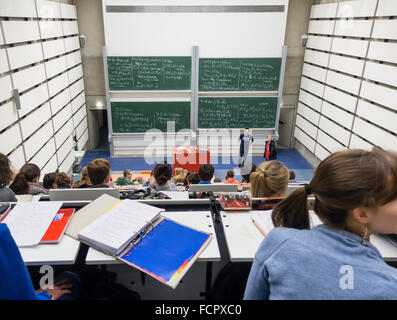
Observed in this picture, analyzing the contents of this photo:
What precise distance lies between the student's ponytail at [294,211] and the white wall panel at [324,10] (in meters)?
6.76

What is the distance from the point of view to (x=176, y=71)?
706cm

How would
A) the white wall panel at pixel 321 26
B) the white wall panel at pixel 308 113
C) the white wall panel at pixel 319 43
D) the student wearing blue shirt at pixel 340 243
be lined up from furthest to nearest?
the white wall panel at pixel 308 113 → the white wall panel at pixel 319 43 → the white wall panel at pixel 321 26 → the student wearing blue shirt at pixel 340 243

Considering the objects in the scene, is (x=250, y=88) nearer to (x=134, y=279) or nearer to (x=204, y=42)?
(x=204, y=42)

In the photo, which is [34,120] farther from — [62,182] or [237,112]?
[237,112]

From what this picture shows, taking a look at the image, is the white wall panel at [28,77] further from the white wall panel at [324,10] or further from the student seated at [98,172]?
the white wall panel at [324,10]

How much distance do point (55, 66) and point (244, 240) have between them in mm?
5477

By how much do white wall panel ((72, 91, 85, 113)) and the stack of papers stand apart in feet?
19.1

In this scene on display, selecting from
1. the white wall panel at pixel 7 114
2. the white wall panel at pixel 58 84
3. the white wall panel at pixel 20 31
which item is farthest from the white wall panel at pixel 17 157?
the white wall panel at pixel 58 84

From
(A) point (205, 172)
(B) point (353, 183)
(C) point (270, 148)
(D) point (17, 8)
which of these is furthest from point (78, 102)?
(B) point (353, 183)

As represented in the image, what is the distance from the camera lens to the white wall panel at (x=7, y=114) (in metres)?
3.54

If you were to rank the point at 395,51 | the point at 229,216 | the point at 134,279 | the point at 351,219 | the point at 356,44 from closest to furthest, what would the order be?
the point at 351,219, the point at 229,216, the point at 134,279, the point at 395,51, the point at 356,44

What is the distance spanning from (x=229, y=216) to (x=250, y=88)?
20.7 feet

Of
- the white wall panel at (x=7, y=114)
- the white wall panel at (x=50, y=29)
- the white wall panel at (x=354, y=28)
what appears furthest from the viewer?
the white wall panel at (x=354, y=28)

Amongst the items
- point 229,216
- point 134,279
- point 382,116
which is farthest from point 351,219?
point 382,116
